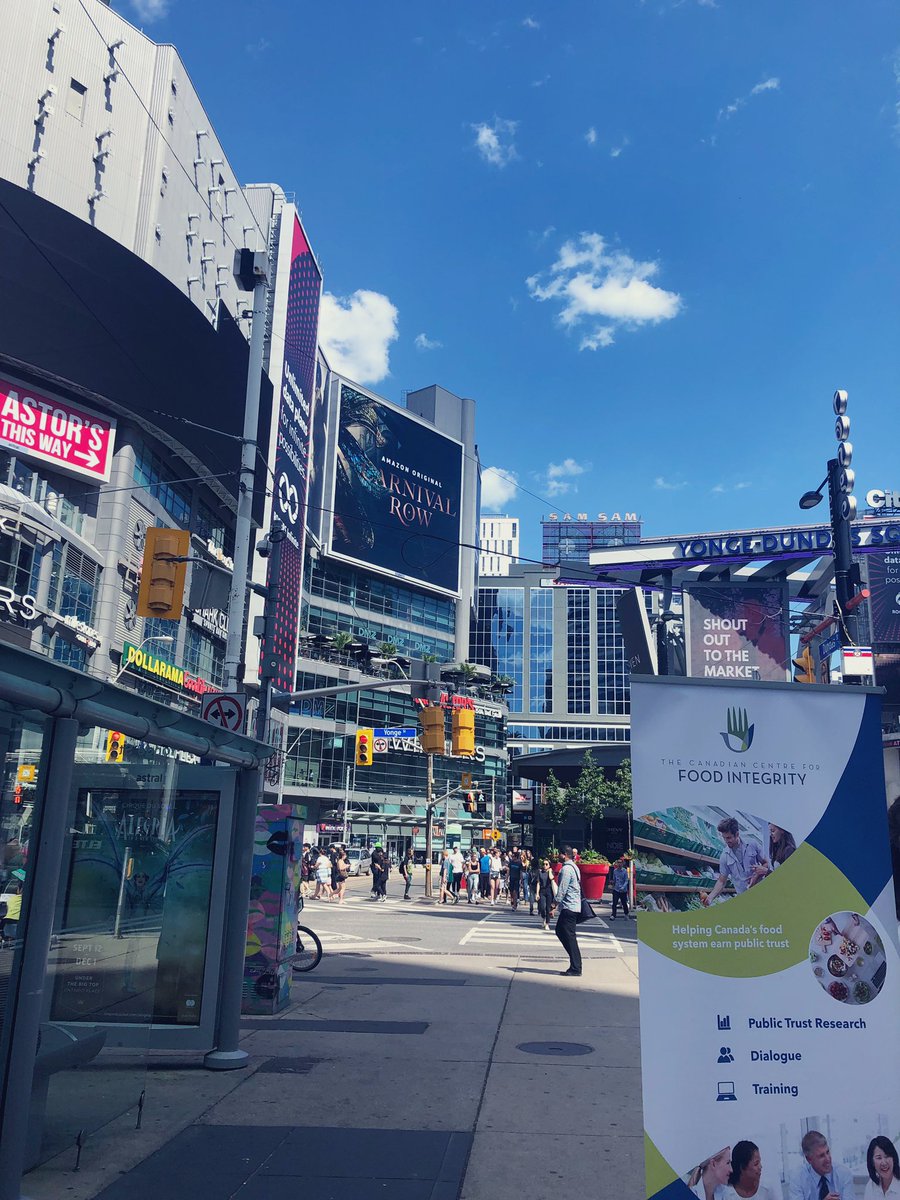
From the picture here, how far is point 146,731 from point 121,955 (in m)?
1.70

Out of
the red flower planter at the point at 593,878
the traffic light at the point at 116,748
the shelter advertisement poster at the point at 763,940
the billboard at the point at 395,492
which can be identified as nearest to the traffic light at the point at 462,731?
the red flower planter at the point at 593,878

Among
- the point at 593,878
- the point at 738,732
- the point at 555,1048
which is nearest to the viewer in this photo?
the point at 738,732

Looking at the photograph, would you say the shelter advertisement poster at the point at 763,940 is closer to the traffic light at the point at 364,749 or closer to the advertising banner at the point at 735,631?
the advertising banner at the point at 735,631

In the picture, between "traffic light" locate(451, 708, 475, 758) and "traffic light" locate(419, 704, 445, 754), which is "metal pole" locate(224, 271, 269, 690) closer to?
"traffic light" locate(451, 708, 475, 758)

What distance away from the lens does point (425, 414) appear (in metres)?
114

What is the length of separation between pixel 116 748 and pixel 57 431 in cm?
3299

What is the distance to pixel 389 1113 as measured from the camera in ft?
23.2

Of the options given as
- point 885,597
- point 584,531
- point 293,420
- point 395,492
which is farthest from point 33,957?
point 584,531

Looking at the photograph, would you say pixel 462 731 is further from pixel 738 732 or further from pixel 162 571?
pixel 738 732

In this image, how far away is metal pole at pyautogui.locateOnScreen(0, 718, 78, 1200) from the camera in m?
5.05

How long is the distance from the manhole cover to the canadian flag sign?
32.2 m

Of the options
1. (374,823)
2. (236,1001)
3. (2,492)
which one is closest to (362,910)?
(2,492)

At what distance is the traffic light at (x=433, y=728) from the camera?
29.3m

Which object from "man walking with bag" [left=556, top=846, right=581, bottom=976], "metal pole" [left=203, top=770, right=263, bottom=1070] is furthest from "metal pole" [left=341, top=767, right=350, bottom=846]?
"metal pole" [left=203, top=770, right=263, bottom=1070]
